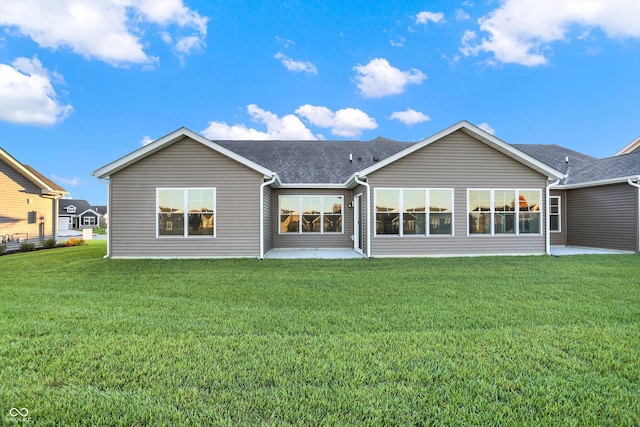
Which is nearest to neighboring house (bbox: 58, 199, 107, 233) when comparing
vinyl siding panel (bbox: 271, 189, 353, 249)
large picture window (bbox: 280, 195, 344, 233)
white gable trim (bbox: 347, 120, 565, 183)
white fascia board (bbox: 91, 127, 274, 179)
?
white fascia board (bbox: 91, 127, 274, 179)

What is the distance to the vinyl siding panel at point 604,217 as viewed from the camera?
39.3 ft

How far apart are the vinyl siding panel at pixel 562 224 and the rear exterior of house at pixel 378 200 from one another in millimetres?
3692

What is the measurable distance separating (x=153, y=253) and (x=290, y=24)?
15.2 m

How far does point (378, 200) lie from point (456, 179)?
9.20 ft

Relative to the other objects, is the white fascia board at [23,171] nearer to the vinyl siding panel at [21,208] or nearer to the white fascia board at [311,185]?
the vinyl siding panel at [21,208]

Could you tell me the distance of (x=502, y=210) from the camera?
1138 centimetres

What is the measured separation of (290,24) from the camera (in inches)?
743

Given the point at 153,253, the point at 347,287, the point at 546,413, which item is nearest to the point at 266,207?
the point at 153,253

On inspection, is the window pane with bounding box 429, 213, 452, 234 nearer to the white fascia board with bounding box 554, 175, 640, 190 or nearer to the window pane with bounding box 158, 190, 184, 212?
the white fascia board with bounding box 554, 175, 640, 190

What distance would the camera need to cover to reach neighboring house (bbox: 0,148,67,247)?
50.5 feet

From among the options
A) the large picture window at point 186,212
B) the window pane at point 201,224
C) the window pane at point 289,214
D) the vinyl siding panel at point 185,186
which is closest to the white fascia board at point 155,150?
the vinyl siding panel at point 185,186

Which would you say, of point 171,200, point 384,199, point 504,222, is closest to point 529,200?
point 504,222

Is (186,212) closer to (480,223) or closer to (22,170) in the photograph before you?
(480,223)

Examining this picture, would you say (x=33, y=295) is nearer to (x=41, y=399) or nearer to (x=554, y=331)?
(x=41, y=399)
